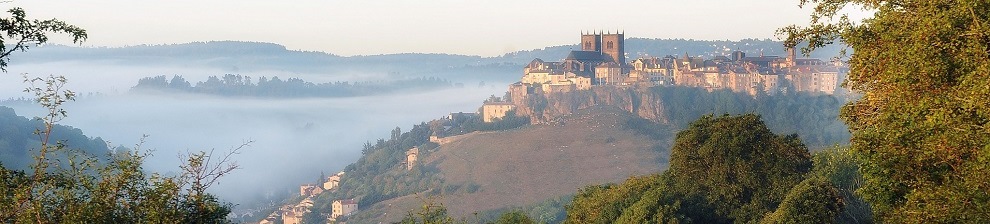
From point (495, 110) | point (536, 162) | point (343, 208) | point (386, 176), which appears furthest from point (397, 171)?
point (343, 208)

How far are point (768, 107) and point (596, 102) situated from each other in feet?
54.8

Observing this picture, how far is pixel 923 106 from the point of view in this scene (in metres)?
11.4

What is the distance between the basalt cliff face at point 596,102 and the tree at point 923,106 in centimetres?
10745

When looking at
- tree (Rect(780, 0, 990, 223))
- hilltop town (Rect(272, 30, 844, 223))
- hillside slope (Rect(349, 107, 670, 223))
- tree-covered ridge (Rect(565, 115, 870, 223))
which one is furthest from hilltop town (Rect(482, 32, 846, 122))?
tree (Rect(780, 0, 990, 223))

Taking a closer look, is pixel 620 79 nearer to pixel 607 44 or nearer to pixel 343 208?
pixel 607 44

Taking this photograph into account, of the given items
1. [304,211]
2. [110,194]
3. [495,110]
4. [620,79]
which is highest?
[110,194]

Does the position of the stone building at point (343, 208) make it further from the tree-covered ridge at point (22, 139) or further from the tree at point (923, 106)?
the tree at point (923, 106)

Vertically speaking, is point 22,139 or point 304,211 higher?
point 22,139

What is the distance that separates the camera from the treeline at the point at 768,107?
11725 centimetres

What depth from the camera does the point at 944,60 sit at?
1165 cm

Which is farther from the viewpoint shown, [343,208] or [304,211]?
[304,211]

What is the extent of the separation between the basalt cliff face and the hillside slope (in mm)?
1007

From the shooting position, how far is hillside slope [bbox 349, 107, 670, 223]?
101688 mm

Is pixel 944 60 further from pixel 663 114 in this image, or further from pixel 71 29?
pixel 663 114
